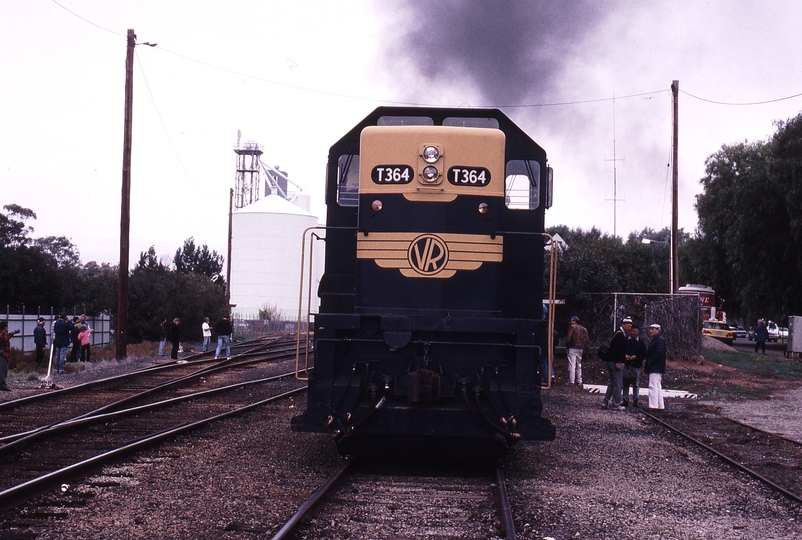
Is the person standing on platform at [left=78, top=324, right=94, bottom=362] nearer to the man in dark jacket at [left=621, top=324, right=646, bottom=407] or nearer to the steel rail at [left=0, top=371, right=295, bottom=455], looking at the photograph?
the steel rail at [left=0, top=371, right=295, bottom=455]

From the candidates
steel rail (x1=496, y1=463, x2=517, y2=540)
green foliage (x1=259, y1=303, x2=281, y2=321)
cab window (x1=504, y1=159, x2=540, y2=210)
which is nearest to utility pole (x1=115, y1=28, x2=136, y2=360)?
cab window (x1=504, y1=159, x2=540, y2=210)

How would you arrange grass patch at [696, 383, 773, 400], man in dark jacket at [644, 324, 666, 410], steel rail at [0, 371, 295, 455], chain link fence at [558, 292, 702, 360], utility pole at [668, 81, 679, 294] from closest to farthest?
1. steel rail at [0, 371, 295, 455]
2. man in dark jacket at [644, 324, 666, 410]
3. grass patch at [696, 383, 773, 400]
4. chain link fence at [558, 292, 702, 360]
5. utility pole at [668, 81, 679, 294]

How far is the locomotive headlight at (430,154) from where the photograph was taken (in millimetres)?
8055

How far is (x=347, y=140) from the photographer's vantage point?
854 cm

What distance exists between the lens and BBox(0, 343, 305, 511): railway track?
24.8 feet

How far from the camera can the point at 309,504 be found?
6.06m

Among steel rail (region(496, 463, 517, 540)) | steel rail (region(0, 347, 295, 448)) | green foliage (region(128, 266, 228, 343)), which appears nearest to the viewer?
steel rail (region(496, 463, 517, 540))

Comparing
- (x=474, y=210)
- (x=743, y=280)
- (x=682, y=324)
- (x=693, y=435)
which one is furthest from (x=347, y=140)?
(x=743, y=280)

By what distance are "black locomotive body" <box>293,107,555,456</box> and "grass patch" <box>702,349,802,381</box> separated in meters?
18.6

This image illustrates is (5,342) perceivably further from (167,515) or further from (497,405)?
(497,405)

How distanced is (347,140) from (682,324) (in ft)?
61.9

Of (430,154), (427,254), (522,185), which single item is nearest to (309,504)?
(427,254)

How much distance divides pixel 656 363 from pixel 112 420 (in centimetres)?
937

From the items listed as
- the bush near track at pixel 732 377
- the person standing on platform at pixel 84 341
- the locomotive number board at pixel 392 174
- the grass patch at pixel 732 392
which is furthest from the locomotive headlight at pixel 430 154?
the person standing on platform at pixel 84 341
